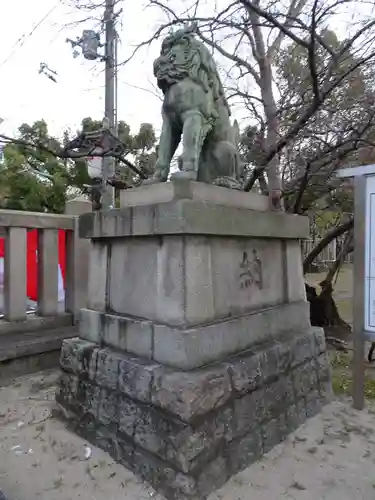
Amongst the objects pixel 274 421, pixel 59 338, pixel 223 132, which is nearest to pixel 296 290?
pixel 274 421

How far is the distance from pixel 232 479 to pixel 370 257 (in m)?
1.97

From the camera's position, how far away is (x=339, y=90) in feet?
16.9

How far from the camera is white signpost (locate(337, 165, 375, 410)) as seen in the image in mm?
2947

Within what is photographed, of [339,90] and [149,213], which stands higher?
[339,90]

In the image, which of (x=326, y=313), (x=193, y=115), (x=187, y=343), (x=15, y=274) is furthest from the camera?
(x=326, y=313)

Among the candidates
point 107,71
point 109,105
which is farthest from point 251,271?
point 109,105

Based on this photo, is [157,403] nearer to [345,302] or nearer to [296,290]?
[296,290]

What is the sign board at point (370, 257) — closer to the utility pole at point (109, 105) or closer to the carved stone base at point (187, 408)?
the carved stone base at point (187, 408)

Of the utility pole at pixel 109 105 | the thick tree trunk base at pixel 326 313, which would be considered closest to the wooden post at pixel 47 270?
the utility pole at pixel 109 105

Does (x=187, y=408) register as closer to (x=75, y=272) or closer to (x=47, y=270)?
(x=47, y=270)

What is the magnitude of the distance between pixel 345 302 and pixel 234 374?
7.85 meters

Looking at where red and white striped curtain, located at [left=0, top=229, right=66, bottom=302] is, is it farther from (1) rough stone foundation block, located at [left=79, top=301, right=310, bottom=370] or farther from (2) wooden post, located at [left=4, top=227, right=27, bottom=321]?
(1) rough stone foundation block, located at [left=79, top=301, right=310, bottom=370]

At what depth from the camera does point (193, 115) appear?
2518 millimetres

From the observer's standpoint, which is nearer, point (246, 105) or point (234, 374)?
point (234, 374)
